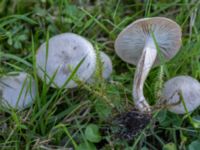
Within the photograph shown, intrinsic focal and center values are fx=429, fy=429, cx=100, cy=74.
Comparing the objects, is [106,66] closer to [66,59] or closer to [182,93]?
[66,59]

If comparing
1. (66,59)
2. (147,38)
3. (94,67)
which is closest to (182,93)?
(147,38)

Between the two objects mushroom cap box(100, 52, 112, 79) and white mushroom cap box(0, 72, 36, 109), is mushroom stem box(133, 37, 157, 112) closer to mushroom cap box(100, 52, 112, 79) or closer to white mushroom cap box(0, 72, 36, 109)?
mushroom cap box(100, 52, 112, 79)

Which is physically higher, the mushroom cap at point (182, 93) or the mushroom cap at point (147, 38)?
the mushroom cap at point (147, 38)

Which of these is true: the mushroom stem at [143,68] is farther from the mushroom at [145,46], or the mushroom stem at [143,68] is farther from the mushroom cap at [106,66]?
the mushroom cap at [106,66]

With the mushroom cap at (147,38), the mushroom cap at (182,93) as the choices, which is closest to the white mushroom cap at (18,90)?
the mushroom cap at (147,38)

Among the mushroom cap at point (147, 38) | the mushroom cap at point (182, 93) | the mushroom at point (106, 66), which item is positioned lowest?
the mushroom cap at point (182, 93)

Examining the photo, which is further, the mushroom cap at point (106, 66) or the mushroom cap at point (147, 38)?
the mushroom cap at point (106, 66)
